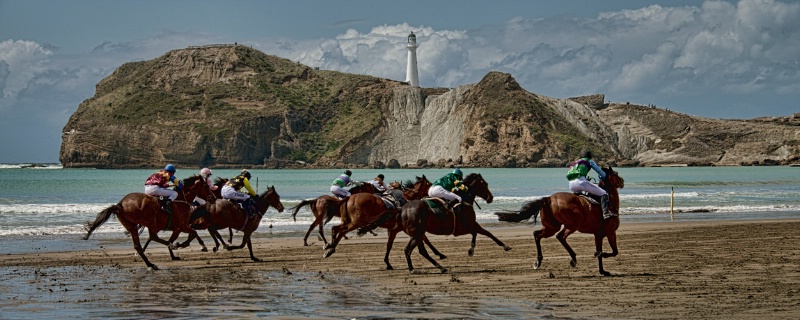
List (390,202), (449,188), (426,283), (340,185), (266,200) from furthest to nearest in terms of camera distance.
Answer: (340,185), (266,200), (390,202), (449,188), (426,283)

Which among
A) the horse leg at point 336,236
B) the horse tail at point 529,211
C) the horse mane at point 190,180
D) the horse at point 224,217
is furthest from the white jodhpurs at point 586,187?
the horse mane at point 190,180

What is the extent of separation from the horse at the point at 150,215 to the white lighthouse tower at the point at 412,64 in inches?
4988

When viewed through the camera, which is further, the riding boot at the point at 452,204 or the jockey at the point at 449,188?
the jockey at the point at 449,188

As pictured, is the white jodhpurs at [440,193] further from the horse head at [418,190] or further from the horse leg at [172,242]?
the horse leg at [172,242]

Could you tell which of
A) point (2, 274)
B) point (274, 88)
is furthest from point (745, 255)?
point (274, 88)

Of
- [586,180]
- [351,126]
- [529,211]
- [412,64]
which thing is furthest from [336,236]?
[412,64]

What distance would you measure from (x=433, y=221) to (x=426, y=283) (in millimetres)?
2194

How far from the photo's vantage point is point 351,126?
14038 cm

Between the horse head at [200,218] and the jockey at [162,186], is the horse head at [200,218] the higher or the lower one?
the lower one

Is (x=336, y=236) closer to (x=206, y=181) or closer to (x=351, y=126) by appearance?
(x=206, y=181)

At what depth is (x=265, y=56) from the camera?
534 ft

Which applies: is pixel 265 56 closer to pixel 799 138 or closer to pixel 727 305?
pixel 799 138

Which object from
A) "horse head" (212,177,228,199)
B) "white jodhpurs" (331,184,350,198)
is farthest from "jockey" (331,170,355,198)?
"horse head" (212,177,228,199)

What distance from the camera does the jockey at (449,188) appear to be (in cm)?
1692
